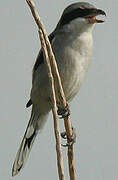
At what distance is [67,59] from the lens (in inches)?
131

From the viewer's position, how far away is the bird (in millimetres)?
3336

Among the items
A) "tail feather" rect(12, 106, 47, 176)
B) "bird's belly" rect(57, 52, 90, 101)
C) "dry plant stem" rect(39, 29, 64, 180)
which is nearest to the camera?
"dry plant stem" rect(39, 29, 64, 180)

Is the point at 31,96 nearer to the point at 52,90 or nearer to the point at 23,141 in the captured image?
the point at 23,141

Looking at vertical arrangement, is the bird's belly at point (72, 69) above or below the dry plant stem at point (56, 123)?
above

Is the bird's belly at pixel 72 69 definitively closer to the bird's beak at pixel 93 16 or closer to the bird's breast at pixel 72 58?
the bird's breast at pixel 72 58

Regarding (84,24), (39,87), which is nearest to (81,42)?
(84,24)

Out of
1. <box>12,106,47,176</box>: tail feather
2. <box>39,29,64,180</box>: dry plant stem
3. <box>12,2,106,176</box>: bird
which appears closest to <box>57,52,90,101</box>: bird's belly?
<box>12,2,106,176</box>: bird

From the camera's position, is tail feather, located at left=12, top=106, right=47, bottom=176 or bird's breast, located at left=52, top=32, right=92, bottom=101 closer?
tail feather, located at left=12, top=106, right=47, bottom=176

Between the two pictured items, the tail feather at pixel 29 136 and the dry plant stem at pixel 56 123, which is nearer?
the dry plant stem at pixel 56 123

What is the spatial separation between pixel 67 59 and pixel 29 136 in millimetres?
755

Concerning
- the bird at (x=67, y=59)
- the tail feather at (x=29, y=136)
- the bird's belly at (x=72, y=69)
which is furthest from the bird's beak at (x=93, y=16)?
the tail feather at (x=29, y=136)

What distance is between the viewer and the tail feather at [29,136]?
3173 millimetres

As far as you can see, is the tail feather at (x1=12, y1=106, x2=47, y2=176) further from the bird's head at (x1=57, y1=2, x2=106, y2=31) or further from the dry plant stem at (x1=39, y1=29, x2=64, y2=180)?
the dry plant stem at (x1=39, y1=29, x2=64, y2=180)

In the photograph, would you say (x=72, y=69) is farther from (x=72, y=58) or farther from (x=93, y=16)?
(x=93, y=16)
